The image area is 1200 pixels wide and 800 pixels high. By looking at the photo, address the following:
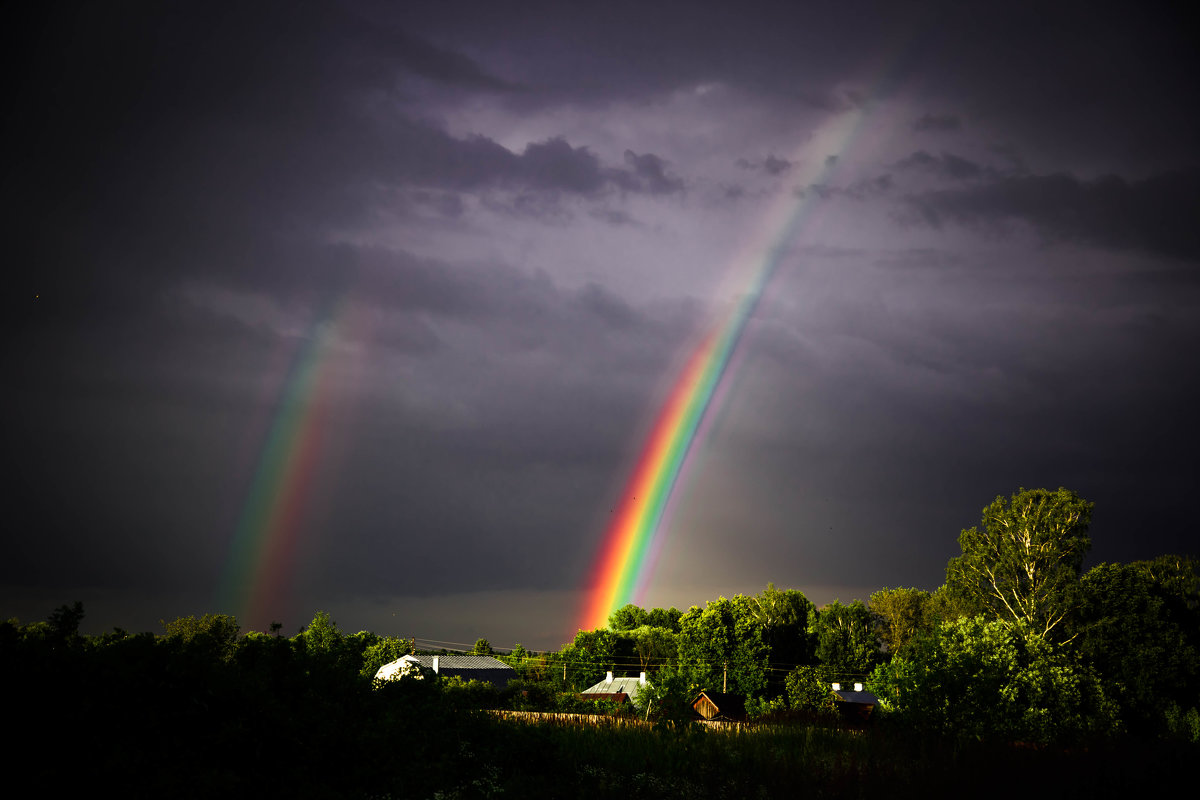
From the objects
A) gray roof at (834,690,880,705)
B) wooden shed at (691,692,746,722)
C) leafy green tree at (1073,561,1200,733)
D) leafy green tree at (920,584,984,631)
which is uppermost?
leafy green tree at (920,584,984,631)

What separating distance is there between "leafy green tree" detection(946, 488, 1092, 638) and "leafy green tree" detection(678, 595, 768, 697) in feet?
131

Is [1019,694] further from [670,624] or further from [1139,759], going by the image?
[670,624]

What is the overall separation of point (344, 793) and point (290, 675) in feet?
5.13

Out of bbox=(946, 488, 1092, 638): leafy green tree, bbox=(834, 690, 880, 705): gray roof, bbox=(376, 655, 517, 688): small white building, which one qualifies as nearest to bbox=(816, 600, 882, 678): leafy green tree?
bbox=(834, 690, 880, 705): gray roof

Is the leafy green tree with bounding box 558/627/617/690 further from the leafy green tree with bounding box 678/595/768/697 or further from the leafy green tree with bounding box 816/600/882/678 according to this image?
the leafy green tree with bounding box 816/600/882/678

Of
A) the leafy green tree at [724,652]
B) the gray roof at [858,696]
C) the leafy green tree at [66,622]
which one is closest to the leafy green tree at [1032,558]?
the gray roof at [858,696]

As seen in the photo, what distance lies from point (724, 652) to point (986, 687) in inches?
3204

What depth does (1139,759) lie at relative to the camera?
64.2 feet

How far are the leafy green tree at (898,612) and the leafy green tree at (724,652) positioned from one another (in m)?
31.0

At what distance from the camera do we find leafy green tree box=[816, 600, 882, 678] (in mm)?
121062

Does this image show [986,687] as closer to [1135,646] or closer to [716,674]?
[1135,646]

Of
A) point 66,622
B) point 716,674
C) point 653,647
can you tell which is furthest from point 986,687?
point 653,647

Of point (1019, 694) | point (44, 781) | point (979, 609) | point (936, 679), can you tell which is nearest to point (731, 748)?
point (44, 781)

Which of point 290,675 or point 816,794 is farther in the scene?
point 816,794
